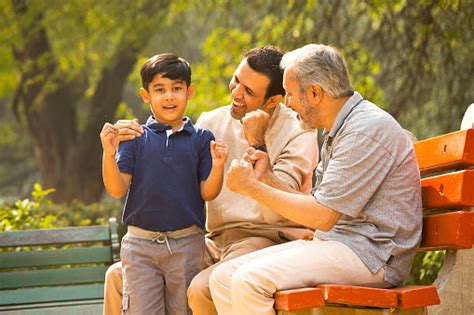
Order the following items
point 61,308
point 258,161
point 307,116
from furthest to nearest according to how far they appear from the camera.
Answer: point 61,308, point 258,161, point 307,116

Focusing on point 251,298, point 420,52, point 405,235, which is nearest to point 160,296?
point 251,298

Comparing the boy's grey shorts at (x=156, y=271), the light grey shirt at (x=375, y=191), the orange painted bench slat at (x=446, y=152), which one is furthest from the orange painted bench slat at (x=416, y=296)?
the boy's grey shorts at (x=156, y=271)

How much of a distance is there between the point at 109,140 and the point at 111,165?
0.11 metres

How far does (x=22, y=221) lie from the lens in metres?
7.04

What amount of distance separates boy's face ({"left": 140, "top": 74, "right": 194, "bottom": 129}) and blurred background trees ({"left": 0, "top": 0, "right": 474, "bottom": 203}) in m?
4.77

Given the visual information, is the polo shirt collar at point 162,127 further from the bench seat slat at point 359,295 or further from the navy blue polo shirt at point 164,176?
the bench seat slat at point 359,295

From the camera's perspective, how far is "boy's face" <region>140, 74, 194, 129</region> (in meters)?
4.82

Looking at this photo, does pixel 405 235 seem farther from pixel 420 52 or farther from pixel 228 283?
pixel 420 52

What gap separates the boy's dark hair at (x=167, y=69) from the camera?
4.82 metres

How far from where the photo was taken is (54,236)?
19.0ft

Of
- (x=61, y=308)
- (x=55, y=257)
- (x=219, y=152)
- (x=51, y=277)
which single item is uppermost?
(x=219, y=152)

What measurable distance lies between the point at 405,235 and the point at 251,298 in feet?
2.28

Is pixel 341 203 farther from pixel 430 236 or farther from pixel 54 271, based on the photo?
pixel 54 271

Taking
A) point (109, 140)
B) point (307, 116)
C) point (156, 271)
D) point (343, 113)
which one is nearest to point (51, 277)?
point (156, 271)
